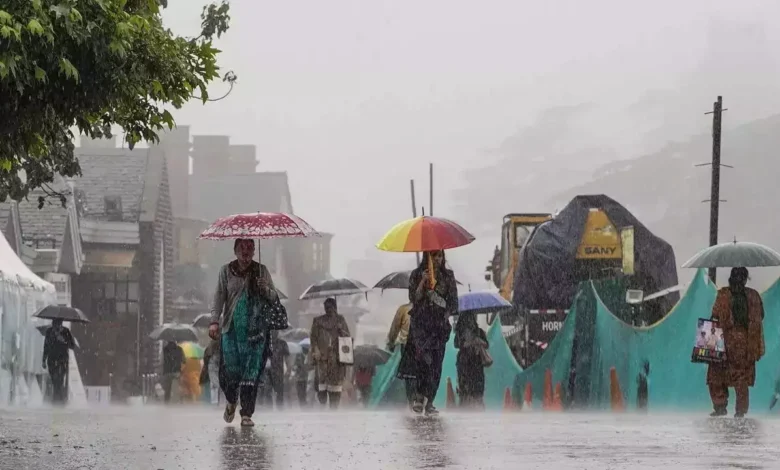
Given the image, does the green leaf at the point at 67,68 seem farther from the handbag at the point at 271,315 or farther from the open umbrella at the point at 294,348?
the open umbrella at the point at 294,348

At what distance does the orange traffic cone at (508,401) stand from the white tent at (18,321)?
7.78m

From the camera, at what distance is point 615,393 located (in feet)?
70.8

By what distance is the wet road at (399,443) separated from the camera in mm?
10859

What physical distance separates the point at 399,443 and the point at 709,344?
606cm

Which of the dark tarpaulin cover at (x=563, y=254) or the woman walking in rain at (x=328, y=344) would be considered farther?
the dark tarpaulin cover at (x=563, y=254)

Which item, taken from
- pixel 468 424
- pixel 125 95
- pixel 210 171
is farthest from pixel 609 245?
pixel 210 171

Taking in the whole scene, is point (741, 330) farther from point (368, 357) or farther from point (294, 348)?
point (294, 348)

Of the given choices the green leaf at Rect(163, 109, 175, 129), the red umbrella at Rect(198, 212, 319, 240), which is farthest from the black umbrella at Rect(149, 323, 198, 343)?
the green leaf at Rect(163, 109, 175, 129)

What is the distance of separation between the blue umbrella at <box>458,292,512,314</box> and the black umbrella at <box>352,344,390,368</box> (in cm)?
747

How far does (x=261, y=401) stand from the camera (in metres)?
29.7

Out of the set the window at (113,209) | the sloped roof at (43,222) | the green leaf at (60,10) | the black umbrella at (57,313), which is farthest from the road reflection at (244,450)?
the window at (113,209)

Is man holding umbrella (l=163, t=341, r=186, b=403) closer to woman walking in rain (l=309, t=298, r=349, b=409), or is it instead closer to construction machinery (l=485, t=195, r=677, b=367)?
construction machinery (l=485, t=195, r=677, b=367)

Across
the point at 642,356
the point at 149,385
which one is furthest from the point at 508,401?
the point at 149,385

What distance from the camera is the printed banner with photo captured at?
17.9 m
